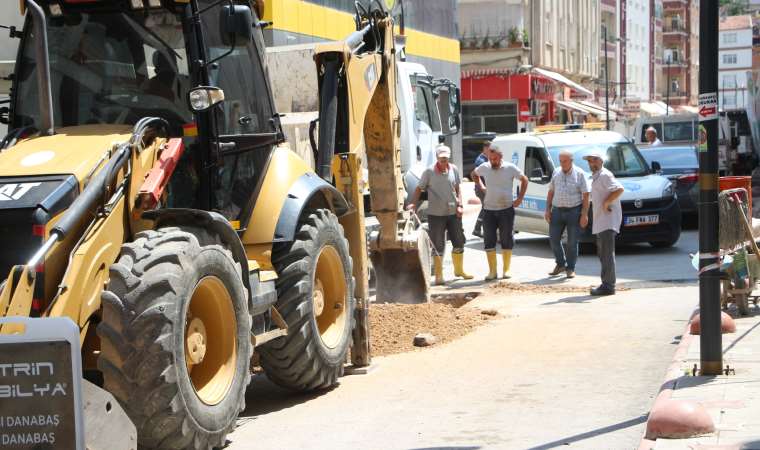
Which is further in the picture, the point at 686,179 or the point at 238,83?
the point at 686,179

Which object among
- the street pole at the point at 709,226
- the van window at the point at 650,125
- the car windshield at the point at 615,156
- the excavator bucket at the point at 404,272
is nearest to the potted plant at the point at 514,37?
the van window at the point at 650,125

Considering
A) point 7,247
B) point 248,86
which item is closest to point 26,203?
point 7,247

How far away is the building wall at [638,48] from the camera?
8975 cm

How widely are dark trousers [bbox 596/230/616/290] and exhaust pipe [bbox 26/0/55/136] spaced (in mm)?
8630

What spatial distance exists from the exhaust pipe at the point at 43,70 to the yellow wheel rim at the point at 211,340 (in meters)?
1.38

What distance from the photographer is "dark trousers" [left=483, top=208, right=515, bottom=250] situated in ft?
55.7

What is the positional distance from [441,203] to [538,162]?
392cm

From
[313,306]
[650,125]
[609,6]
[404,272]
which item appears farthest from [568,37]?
[313,306]

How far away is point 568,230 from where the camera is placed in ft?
54.3

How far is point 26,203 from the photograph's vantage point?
6555 mm

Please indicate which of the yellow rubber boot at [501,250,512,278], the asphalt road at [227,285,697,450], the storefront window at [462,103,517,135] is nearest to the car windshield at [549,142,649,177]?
the yellow rubber boot at [501,250,512,278]

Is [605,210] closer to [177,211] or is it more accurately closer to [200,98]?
[200,98]

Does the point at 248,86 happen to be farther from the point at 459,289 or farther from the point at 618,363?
the point at 459,289

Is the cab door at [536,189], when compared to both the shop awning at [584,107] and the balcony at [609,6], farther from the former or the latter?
the balcony at [609,6]
